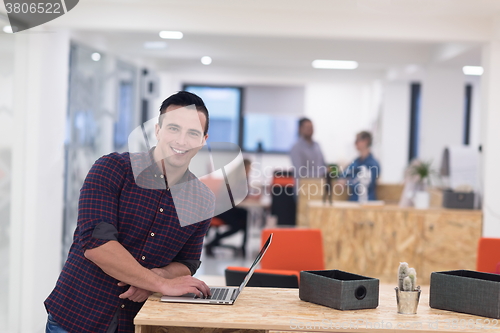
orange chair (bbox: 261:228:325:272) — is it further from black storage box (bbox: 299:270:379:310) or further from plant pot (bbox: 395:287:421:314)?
plant pot (bbox: 395:287:421:314)

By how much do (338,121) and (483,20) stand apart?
7.45 metres

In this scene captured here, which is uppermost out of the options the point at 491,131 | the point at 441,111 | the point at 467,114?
the point at 467,114

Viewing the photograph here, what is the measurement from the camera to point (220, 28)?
15.4 ft

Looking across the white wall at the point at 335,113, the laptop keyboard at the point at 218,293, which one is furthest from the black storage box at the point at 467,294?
the white wall at the point at 335,113

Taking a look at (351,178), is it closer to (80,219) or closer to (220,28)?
(220,28)

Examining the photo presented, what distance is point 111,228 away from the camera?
1976mm

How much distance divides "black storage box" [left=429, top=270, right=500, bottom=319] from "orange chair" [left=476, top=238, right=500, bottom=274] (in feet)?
5.00

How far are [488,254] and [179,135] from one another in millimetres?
2438

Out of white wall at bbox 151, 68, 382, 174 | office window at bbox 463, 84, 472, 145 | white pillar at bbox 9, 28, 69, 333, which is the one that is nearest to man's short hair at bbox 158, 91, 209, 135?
white pillar at bbox 9, 28, 69, 333

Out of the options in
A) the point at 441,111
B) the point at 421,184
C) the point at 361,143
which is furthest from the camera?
the point at 441,111

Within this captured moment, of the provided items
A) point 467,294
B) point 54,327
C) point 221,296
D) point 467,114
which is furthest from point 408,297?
point 467,114

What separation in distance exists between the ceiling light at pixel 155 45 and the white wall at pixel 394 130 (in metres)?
4.24

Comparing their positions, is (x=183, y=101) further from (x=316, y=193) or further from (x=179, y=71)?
(x=179, y=71)

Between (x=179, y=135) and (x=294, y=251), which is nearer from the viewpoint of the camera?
(x=179, y=135)
